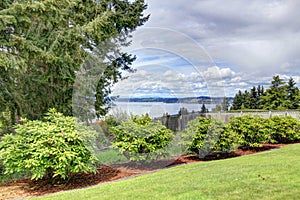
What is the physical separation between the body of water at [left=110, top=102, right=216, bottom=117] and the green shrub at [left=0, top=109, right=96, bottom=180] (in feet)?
5.65

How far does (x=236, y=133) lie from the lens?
336 inches

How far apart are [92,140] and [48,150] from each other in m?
1.02

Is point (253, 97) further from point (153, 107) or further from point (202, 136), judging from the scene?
point (153, 107)

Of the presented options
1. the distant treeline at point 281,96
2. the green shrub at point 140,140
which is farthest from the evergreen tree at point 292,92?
the green shrub at point 140,140

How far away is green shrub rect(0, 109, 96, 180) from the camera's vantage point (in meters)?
4.88

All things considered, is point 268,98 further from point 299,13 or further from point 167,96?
point 167,96

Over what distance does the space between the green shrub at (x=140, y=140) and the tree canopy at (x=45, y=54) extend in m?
2.15

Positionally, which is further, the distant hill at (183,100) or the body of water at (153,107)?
the body of water at (153,107)

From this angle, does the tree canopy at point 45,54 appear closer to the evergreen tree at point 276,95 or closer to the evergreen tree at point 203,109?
the evergreen tree at point 203,109

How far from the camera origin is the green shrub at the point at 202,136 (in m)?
7.30

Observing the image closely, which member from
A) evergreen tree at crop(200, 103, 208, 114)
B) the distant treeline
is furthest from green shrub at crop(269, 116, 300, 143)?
the distant treeline

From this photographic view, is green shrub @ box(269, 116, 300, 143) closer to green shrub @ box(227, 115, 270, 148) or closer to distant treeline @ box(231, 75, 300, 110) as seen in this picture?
green shrub @ box(227, 115, 270, 148)

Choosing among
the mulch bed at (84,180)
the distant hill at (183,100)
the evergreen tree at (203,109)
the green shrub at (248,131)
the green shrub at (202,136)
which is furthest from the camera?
the green shrub at (248,131)

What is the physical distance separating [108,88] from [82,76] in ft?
3.62
